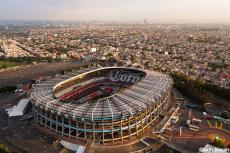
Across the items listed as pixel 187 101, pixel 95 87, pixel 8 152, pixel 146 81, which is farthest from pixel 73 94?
pixel 187 101

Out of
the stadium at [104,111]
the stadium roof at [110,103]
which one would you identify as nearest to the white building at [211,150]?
the stadium at [104,111]

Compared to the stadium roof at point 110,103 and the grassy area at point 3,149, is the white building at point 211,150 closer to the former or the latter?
the stadium roof at point 110,103

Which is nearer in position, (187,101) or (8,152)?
(8,152)

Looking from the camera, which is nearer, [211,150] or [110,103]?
[211,150]

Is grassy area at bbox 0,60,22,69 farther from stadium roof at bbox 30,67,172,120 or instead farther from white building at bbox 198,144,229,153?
white building at bbox 198,144,229,153

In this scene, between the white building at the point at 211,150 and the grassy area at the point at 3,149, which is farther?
the grassy area at the point at 3,149

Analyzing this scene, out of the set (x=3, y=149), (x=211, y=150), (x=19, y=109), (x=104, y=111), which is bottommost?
(x=3, y=149)

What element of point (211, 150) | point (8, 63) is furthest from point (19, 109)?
point (8, 63)

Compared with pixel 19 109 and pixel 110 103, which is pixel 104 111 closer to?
pixel 110 103

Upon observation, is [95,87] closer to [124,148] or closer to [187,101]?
[187,101]

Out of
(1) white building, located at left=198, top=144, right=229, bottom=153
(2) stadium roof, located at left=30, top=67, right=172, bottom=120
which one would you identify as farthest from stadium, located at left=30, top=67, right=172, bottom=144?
(1) white building, located at left=198, top=144, right=229, bottom=153

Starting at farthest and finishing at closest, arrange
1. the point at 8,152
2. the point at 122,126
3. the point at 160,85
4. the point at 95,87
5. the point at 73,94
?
the point at 95,87
the point at 73,94
the point at 160,85
the point at 122,126
the point at 8,152
